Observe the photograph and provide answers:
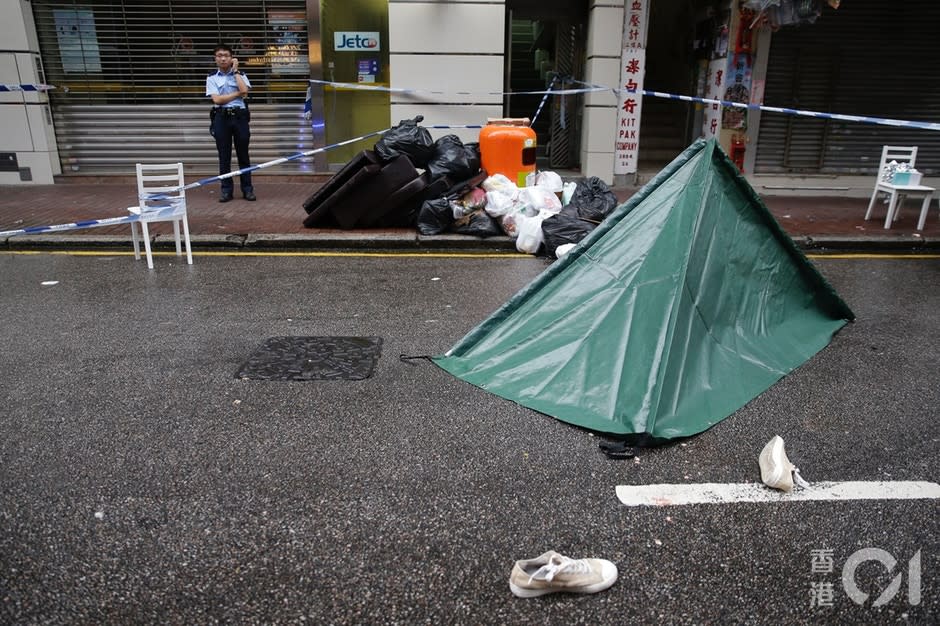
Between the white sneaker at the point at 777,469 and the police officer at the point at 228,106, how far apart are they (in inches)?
326

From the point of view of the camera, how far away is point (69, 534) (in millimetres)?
2771

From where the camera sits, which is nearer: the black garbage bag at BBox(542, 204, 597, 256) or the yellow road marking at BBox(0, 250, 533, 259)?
the black garbage bag at BBox(542, 204, 597, 256)

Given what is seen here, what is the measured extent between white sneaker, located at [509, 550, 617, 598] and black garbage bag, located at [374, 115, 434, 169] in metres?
6.32

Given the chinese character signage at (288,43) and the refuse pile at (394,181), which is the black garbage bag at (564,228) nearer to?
the refuse pile at (394,181)

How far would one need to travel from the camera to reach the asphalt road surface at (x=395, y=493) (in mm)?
2445

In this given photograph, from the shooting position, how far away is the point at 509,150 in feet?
28.7

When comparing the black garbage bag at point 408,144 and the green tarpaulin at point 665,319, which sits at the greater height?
the black garbage bag at point 408,144

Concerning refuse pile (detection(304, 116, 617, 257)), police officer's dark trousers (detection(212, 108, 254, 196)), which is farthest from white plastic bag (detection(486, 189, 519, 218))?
police officer's dark trousers (detection(212, 108, 254, 196))

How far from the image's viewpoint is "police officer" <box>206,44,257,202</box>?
365 inches

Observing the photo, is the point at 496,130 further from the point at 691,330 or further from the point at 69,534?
the point at 69,534

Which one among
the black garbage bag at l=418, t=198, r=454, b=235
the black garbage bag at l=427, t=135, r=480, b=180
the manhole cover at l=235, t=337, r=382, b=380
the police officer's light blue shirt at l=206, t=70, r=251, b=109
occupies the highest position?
the police officer's light blue shirt at l=206, t=70, r=251, b=109

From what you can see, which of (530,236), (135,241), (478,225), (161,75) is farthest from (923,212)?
(161,75)

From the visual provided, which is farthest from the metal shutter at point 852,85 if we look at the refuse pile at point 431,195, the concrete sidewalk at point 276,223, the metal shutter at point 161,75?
the metal shutter at point 161,75

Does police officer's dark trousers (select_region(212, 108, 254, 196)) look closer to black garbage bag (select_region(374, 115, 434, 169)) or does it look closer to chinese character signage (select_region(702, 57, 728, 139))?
black garbage bag (select_region(374, 115, 434, 169))
